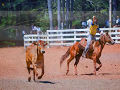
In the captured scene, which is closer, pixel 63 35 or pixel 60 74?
pixel 60 74

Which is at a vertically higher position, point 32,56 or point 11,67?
point 32,56

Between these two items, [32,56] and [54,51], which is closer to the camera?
[32,56]

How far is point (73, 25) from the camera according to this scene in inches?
1657

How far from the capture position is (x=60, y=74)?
17.7 meters

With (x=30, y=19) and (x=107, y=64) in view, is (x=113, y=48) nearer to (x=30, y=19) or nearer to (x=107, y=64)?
(x=107, y=64)

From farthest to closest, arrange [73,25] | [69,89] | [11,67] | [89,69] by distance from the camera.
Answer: [73,25] → [11,67] → [89,69] → [69,89]

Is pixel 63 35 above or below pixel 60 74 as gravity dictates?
above

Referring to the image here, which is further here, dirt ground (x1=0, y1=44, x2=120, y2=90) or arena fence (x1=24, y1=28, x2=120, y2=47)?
arena fence (x1=24, y1=28, x2=120, y2=47)

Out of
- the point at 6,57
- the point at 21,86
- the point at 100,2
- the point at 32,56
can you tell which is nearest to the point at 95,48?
the point at 32,56

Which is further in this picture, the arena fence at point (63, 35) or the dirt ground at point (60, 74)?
the arena fence at point (63, 35)

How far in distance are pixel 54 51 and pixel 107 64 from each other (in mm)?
6987

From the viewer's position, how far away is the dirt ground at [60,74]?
12586 millimetres

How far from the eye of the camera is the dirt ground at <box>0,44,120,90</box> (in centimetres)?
1259

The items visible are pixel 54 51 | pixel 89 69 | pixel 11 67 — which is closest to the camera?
pixel 89 69
